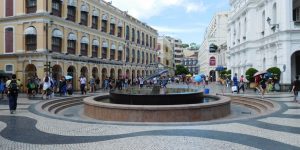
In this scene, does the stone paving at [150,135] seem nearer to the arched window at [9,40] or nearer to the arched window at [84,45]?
the arched window at [9,40]

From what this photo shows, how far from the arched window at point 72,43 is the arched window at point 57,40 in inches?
70.2

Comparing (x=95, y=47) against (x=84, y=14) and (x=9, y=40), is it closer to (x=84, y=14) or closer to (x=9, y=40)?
(x=84, y=14)

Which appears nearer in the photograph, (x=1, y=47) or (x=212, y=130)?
(x=212, y=130)

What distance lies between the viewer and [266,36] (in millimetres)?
32000

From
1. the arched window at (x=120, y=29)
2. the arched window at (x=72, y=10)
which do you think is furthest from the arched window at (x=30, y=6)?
the arched window at (x=120, y=29)

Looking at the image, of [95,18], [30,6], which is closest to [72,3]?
[30,6]

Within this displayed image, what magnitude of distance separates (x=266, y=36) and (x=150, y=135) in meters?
27.3

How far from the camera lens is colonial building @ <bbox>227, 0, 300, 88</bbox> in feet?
90.7

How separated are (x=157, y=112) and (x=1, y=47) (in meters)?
A: 25.5

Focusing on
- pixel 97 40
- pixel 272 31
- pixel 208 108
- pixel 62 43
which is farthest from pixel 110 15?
pixel 208 108

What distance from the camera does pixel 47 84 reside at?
2072 centimetres

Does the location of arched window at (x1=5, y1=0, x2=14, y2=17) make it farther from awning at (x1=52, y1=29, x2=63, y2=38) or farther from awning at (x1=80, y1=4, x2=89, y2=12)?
awning at (x1=80, y1=4, x2=89, y2=12)

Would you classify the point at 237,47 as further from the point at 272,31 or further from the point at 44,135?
the point at 44,135

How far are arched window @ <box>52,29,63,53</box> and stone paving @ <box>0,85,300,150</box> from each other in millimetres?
20415
